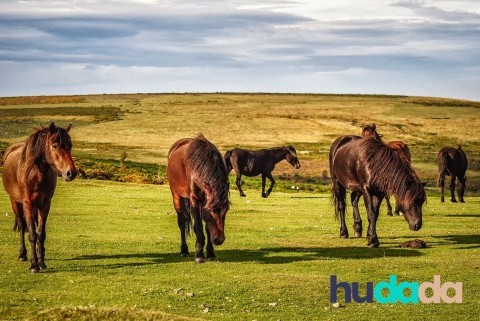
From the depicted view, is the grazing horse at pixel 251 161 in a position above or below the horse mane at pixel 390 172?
below

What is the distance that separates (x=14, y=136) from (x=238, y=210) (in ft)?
216

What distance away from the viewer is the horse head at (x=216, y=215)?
50.8 feet

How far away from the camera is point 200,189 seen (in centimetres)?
1641

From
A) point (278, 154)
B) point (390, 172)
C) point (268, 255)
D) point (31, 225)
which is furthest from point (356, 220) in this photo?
point (278, 154)

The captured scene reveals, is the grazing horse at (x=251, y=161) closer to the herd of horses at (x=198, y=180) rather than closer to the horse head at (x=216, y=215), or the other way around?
the herd of horses at (x=198, y=180)

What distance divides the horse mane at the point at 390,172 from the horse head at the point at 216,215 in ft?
16.0

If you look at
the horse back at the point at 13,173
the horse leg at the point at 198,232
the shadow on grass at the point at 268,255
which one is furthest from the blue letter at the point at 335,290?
the horse back at the point at 13,173

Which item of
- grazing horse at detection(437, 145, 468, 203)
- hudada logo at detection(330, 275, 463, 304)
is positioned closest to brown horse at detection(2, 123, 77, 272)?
hudada logo at detection(330, 275, 463, 304)

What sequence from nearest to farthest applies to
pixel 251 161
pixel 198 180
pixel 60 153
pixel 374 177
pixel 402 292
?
pixel 402 292 → pixel 60 153 → pixel 198 180 → pixel 374 177 → pixel 251 161

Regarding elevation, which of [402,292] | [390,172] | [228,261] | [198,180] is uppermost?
[198,180]

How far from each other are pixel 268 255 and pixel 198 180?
3.08 m

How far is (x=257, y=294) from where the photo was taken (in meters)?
13.4

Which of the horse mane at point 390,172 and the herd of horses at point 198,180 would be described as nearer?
the herd of horses at point 198,180

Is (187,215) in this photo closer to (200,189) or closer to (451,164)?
(200,189)
